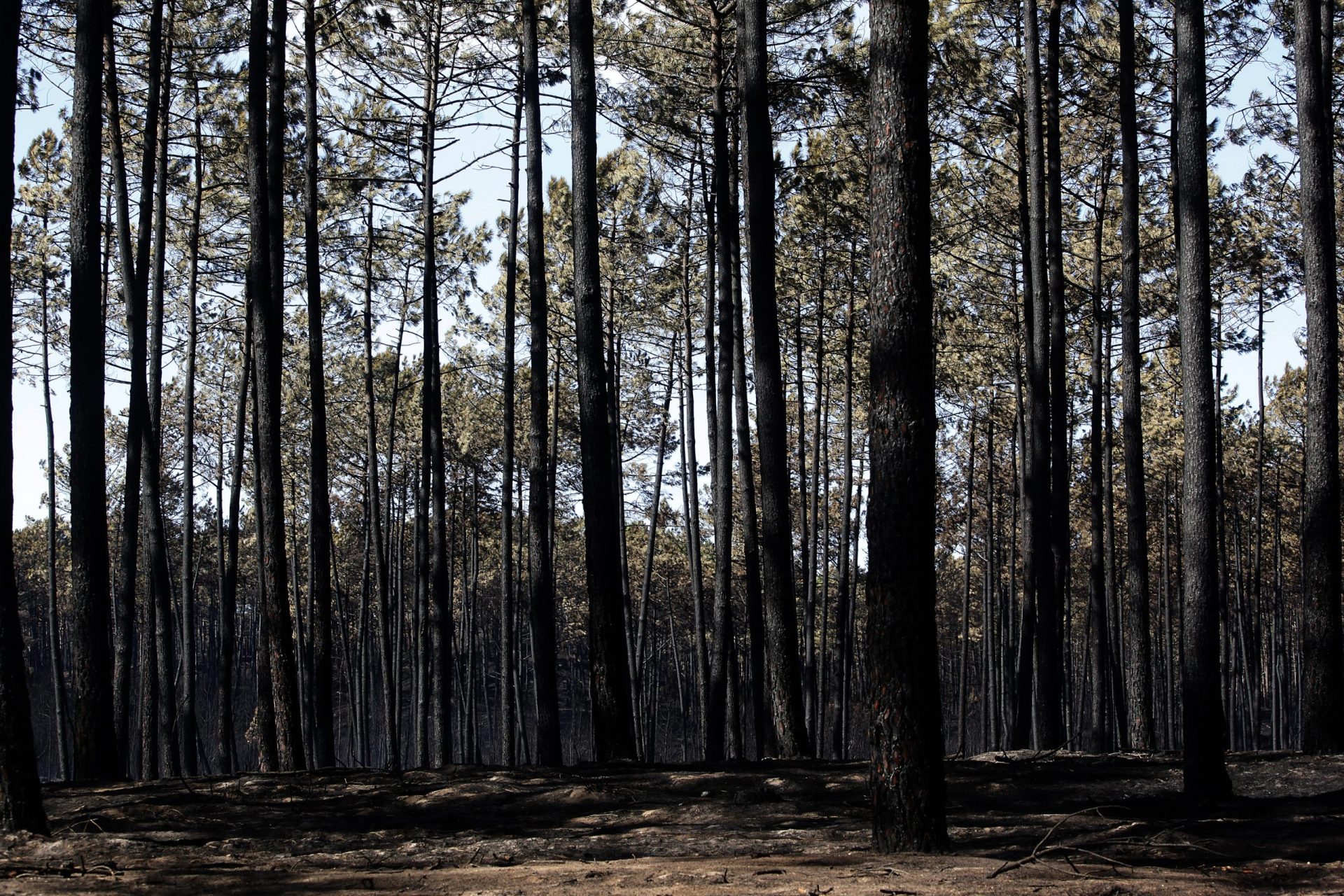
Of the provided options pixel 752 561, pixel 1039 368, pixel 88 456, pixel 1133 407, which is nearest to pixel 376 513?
pixel 752 561

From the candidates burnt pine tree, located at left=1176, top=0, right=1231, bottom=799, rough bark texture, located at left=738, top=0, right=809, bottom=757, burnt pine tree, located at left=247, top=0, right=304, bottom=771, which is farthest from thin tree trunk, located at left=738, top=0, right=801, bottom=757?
burnt pine tree, located at left=247, top=0, right=304, bottom=771

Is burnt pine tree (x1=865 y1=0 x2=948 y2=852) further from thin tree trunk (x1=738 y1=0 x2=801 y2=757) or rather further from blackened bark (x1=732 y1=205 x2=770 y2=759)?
blackened bark (x1=732 y1=205 x2=770 y2=759)

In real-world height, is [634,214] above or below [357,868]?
above

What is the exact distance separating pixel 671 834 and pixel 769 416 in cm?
501

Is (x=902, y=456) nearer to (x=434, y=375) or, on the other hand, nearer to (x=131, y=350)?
(x=131, y=350)

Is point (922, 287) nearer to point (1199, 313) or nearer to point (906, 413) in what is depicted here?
point (906, 413)

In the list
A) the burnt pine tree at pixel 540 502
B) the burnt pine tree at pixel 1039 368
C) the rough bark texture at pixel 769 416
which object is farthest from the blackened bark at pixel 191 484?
the burnt pine tree at pixel 1039 368

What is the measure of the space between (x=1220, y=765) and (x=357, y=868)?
5.94 meters

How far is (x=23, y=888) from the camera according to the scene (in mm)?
4355

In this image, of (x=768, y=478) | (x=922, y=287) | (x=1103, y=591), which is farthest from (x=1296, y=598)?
(x=922, y=287)

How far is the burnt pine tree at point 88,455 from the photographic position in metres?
8.80

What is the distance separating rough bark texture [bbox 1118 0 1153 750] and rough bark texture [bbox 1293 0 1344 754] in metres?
1.72

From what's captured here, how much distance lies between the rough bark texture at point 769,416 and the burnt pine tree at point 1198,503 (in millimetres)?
3560

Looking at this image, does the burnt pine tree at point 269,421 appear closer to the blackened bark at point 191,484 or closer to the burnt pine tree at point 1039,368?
the blackened bark at point 191,484
